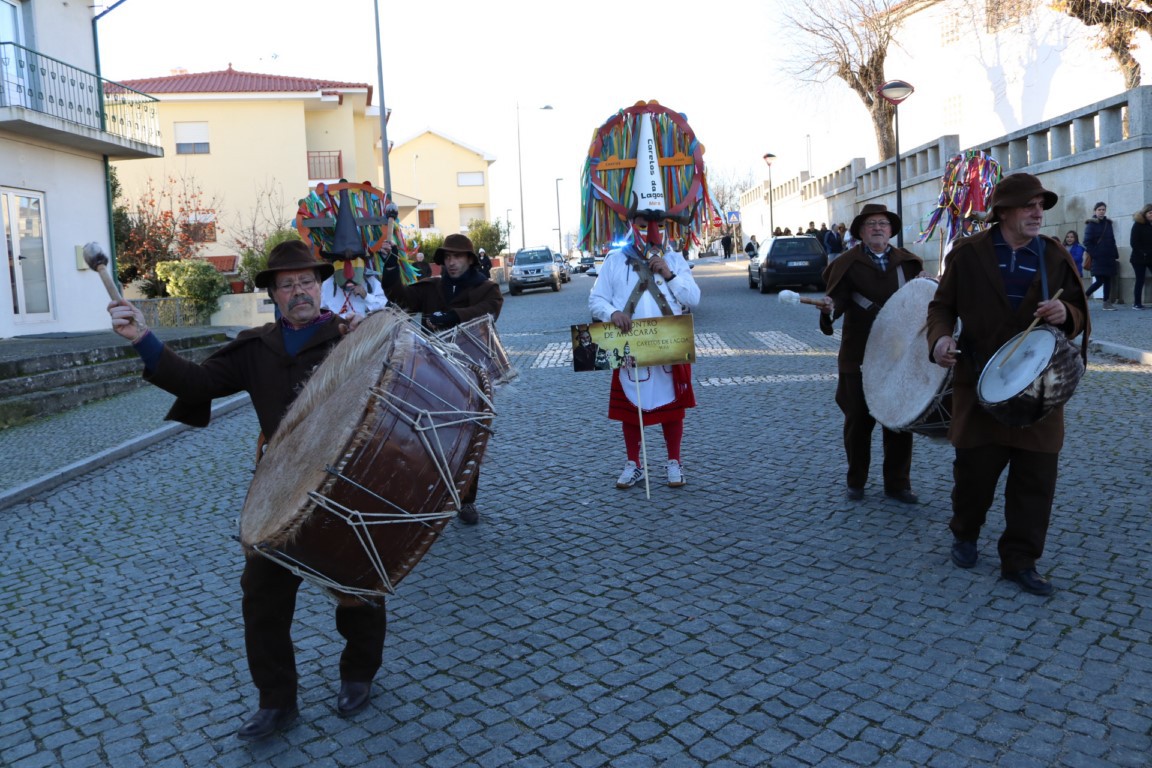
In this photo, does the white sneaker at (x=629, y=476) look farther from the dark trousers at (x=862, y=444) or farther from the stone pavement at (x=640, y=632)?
the dark trousers at (x=862, y=444)

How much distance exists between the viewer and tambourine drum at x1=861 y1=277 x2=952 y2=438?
5301 millimetres

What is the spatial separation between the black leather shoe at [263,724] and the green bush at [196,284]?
64.4 feet

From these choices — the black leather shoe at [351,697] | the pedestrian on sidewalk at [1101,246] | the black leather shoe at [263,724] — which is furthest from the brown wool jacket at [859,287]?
the pedestrian on sidewalk at [1101,246]

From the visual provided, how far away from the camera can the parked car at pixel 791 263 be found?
2711 cm

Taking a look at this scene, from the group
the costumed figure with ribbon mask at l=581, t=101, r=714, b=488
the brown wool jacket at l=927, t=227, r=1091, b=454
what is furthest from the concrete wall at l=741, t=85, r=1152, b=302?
the brown wool jacket at l=927, t=227, r=1091, b=454

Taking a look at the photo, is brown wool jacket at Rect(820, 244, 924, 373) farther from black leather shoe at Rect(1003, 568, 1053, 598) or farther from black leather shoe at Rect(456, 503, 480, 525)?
black leather shoe at Rect(456, 503, 480, 525)

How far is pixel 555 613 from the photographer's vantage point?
4.71 metres

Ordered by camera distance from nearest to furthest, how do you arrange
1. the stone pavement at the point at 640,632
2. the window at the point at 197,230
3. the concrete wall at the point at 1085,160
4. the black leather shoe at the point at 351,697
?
the stone pavement at the point at 640,632
the black leather shoe at the point at 351,697
the concrete wall at the point at 1085,160
the window at the point at 197,230

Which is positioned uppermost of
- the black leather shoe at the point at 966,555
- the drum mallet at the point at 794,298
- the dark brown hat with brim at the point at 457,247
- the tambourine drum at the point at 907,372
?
the dark brown hat with brim at the point at 457,247

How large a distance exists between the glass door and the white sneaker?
1417cm

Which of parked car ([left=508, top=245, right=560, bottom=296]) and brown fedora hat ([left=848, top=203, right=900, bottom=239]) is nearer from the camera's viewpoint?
brown fedora hat ([left=848, top=203, right=900, bottom=239])

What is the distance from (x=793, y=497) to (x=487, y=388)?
11.1ft

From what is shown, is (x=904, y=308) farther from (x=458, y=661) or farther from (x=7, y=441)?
(x=7, y=441)

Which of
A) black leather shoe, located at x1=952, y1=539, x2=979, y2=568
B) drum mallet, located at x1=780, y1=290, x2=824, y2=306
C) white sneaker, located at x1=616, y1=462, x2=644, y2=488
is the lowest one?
black leather shoe, located at x1=952, y1=539, x2=979, y2=568
